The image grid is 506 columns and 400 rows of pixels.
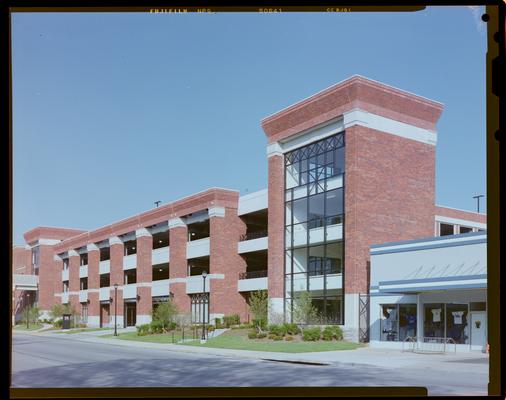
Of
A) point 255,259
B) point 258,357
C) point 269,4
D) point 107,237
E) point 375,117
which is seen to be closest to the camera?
point 269,4

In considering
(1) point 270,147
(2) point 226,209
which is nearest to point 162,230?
(2) point 226,209

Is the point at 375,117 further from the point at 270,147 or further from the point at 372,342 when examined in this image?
the point at 372,342

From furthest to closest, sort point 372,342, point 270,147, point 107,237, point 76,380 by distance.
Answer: point 107,237 < point 270,147 < point 372,342 < point 76,380

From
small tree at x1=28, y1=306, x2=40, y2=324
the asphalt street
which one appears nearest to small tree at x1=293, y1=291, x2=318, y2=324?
the asphalt street

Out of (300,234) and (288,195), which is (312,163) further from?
(300,234)

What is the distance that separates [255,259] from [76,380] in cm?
3170

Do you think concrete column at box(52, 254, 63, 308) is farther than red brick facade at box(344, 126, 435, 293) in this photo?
Yes

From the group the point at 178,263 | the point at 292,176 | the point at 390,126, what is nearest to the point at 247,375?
the point at 390,126

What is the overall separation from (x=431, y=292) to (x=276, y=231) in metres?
13.4

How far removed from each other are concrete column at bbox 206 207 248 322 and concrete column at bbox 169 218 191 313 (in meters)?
3.79

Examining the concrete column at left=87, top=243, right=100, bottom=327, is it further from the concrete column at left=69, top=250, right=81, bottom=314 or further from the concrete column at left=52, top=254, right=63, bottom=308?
the concrete column at left=52, top=254, right=63, bottom=308

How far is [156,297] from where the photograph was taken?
2089 inches

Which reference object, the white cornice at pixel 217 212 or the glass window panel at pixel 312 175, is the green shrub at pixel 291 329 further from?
the white cornice at pixel 217 212

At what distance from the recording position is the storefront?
2516 cm
